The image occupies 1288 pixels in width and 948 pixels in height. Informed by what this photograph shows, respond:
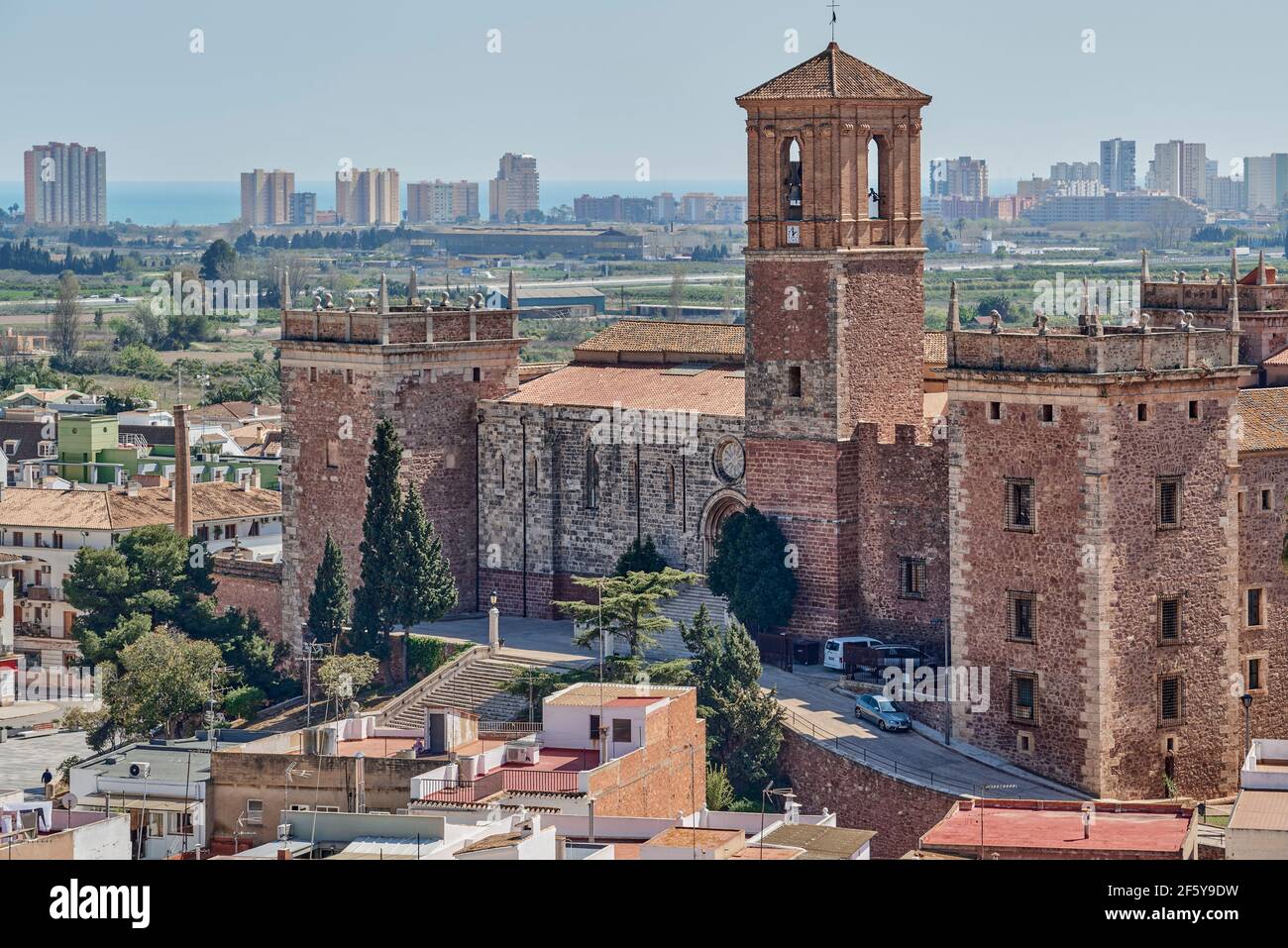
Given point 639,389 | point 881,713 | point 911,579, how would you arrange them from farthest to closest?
point 639,389, point 911,579, point 881,713

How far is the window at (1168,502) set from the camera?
4956 centimetres

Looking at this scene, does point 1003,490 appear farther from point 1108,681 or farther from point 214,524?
point 214,524

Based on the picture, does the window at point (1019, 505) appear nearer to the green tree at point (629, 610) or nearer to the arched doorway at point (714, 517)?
the green tree at point (629, 610)

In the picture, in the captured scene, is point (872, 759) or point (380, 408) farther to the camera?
point (380, 408)

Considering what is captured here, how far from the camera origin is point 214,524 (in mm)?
82625

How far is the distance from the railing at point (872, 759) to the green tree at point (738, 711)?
48 cm

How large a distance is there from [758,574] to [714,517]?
383 cm

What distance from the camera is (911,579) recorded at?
57062 millimetres

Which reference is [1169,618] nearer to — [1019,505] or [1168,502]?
[1168,502]

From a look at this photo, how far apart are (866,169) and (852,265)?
2.28m

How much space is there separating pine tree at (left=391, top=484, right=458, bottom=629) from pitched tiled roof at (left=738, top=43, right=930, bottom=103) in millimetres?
13076

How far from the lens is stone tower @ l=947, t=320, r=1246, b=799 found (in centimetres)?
4888

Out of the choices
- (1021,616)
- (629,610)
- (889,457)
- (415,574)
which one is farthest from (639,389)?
(1021,616)
